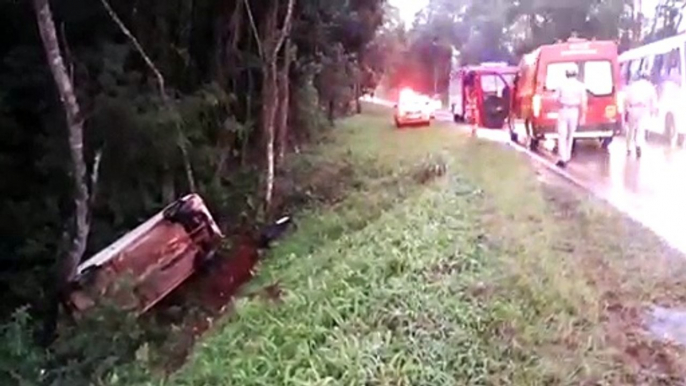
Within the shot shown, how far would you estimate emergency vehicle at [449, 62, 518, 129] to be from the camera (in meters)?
20.8

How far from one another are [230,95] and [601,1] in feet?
22.3

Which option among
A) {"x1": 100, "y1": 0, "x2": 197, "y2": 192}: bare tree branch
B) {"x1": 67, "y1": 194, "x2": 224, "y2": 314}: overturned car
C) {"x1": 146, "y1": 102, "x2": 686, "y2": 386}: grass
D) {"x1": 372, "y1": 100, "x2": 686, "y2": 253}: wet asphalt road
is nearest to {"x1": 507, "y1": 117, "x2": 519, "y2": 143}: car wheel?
{"x1": 372, "y1": 100, "x2": 686, "y2": 253}: wet asphalt road

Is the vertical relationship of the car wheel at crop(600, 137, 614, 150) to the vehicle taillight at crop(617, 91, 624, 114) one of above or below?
below

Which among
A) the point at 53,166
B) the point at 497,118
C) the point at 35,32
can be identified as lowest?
the point at 497,118

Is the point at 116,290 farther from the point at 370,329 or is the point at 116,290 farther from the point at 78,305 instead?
the point at 370,329

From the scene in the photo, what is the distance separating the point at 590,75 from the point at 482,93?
27.6 feet

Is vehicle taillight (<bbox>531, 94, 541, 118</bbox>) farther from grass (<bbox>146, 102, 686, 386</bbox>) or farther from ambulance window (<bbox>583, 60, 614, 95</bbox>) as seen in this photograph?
grass (<bbox>146, 102, 686, 386</bbox>)

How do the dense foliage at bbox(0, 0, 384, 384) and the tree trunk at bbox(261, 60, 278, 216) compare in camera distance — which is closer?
the dense foliage at bbox(0, 0, 384, 384)

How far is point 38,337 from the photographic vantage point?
680 cm

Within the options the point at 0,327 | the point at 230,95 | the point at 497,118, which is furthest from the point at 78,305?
the point at 497,118

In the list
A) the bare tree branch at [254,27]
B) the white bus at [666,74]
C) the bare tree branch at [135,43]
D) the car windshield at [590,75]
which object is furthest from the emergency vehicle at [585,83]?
the bare tree branch at [135,43]

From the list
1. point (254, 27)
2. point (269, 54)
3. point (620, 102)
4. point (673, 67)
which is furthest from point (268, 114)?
point (673, 67)

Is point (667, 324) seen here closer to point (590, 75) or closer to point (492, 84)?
point (590, 75)

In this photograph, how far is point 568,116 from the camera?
41.8 feet
